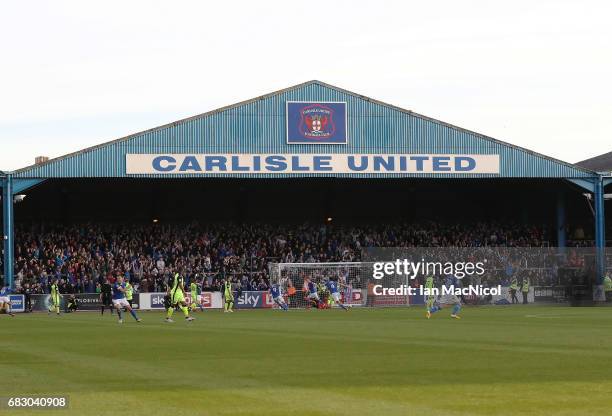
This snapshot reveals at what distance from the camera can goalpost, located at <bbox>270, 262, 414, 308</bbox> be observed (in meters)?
57.8

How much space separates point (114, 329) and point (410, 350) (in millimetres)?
14279

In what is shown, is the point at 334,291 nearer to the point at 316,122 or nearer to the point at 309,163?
the point at 309,163

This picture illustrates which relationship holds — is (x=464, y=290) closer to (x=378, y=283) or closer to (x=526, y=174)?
(x=378, y=283)

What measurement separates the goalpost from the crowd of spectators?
6.92 feet

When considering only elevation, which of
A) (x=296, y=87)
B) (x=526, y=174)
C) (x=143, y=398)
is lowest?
(x=143, y=398)

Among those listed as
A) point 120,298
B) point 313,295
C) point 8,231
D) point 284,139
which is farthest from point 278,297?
point 120,298

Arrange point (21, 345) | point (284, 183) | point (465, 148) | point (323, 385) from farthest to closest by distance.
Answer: point (284, 183) < point (465, 148) < point (21, 345) < point (323, 385)

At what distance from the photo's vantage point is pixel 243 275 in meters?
62.5

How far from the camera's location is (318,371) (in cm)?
1845

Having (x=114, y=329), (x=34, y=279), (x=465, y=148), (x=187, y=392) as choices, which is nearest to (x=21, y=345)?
(x=114, y=329)

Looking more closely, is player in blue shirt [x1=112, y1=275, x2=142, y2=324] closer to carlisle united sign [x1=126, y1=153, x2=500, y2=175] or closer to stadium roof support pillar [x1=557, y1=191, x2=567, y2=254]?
carlisle united sign [x1=126, y1=153, x2=500, y2=175]


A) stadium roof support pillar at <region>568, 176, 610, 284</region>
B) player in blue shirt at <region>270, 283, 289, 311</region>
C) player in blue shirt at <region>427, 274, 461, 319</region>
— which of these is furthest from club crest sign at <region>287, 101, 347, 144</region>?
stadium roof support pillar at <region>568, 176, 610, 284</region>

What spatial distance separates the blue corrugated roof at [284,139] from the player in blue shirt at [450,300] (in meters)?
7.48

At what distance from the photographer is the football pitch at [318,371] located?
14.1 metres
